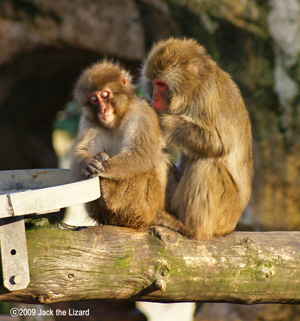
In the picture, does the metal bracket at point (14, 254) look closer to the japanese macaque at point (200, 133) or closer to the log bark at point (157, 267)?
the log bark at point (157, 267)

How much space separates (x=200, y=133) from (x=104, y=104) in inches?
26.7

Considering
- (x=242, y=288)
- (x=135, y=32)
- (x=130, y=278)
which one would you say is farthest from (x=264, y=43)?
(x=130, y=278)

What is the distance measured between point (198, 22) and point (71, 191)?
381 centimetres

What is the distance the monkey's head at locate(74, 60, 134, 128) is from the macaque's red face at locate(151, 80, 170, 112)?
0.20 meters

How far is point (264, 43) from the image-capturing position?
545 cm

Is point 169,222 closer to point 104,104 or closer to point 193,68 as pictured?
point 104,104

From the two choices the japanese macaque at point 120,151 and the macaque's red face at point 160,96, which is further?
the macaque's red face at point 160,96

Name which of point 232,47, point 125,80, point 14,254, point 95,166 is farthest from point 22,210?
point 232,47

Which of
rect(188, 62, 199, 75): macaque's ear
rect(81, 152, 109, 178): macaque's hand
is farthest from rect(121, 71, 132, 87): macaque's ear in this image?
rect(81, 152, 109, 178): macaque's hand

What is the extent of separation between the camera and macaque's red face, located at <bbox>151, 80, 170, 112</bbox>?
3451 mm

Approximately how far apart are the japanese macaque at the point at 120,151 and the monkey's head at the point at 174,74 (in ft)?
0.60

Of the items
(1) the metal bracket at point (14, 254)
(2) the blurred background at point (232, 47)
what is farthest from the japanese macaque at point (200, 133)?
(2) the blurred background at point (232, 47)

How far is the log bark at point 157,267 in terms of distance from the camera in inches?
103

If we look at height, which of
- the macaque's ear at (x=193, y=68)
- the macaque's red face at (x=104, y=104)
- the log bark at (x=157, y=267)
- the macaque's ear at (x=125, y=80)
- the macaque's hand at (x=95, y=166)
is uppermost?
the macaque's ear at (x=193, y=68)
